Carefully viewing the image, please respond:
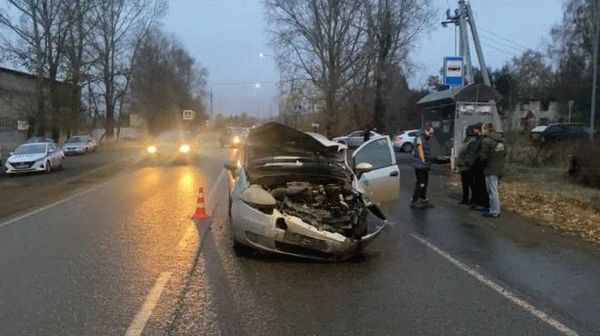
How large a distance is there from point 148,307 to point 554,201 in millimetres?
10111

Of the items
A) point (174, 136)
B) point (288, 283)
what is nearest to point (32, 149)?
point (174, 136)

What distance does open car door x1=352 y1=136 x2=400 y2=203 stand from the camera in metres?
10.6

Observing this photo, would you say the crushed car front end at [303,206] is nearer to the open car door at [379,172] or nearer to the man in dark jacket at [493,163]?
the open car door at [379,172]

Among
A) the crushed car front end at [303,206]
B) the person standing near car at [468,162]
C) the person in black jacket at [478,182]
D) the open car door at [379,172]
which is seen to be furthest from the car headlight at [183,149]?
the crushed car front end at [303,206]

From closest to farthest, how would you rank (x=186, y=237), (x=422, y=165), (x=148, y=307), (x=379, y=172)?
(x=148, y=307), (x=186, y=237), (x=379, y=172), (x=422, y=165)

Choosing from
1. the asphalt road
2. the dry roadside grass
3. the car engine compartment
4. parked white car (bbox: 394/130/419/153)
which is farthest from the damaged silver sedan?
parked white car (bbox: 394/130/419/153)

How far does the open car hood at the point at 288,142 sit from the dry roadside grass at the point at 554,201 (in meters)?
4.05

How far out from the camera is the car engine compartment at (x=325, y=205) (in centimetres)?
750

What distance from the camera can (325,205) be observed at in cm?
805

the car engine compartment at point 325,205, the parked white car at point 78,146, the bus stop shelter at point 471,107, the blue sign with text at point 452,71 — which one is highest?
the blue sign with text at point 452,71

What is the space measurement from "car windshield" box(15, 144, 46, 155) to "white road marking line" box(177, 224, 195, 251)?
19.1 m

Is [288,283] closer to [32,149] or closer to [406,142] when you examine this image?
[32,149]

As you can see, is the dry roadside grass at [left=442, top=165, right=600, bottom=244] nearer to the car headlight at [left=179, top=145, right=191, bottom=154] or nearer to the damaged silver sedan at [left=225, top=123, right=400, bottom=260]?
the damaged silver sedan at [left=225, top=123, right=400, bottom=260]

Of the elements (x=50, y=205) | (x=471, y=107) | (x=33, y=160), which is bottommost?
(x=50, y=205)
